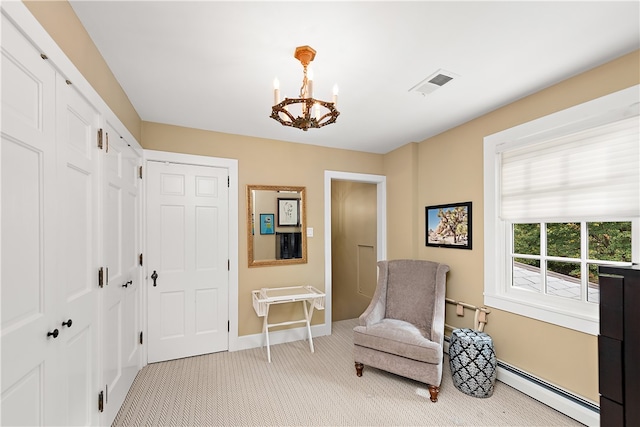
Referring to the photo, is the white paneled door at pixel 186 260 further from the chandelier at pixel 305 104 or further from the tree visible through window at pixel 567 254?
the tree visible through window at pixel 567 254

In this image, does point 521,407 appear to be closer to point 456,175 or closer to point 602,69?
point 456,175

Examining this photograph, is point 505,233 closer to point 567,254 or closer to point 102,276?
point 567,254

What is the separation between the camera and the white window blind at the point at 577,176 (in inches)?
70.8

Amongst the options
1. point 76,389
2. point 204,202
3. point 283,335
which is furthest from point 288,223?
point 76,389

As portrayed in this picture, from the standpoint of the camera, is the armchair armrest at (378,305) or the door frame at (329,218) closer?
the armchair armrest at (378,305)

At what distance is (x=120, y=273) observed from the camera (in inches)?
84.8

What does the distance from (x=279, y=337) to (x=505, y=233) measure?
8.99ft

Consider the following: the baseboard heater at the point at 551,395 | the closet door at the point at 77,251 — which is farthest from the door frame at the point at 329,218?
the closet door at the point at 77,251

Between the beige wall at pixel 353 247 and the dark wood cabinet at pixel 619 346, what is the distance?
2.79m

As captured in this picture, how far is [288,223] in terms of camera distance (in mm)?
3518

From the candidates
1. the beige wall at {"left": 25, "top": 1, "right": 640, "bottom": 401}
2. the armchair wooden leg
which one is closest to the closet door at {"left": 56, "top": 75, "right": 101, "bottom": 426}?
the beige wall at {"left": 25, "top": 1, "right": 640, "bottom": 401}

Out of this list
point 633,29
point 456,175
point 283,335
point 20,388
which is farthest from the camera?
point 283,335

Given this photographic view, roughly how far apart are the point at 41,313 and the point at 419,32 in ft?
7.54

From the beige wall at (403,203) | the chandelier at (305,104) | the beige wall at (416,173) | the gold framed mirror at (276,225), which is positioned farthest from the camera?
the beige wall at (403,203)
